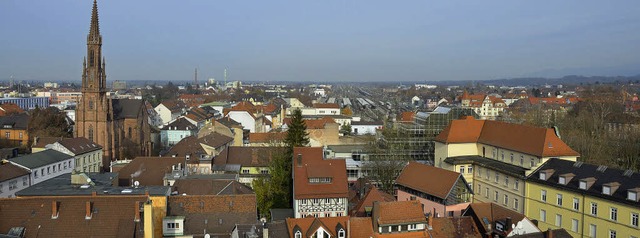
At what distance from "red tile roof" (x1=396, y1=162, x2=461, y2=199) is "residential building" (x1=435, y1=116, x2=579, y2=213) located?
6322 mm

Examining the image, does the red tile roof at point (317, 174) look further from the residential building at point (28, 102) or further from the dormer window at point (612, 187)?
the residential building at point (28, 102)

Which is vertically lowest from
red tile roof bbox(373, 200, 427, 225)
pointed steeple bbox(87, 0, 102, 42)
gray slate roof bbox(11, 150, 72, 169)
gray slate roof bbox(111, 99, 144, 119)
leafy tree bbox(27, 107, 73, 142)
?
red tile roof bbox(373, 200, 427, 225)

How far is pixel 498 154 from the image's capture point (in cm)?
4747

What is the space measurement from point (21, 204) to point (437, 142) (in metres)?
36.3

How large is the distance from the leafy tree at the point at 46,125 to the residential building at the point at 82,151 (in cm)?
1130

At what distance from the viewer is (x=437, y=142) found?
170 ft

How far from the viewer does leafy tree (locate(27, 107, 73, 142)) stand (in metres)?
66.2

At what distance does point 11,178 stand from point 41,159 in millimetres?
5782

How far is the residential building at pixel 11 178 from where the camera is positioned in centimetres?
4122

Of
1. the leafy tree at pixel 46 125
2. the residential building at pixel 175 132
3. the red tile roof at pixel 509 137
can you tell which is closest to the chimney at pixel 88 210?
the red tile roof at pixel 509 137

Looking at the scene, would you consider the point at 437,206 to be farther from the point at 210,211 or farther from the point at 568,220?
the point at 210,211

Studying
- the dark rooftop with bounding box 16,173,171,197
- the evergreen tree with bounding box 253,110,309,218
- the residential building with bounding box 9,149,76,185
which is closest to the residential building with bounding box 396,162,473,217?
the evergreen tree with bounding box 253,110,309,218

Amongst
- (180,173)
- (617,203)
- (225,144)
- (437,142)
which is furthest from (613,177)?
(225,144)

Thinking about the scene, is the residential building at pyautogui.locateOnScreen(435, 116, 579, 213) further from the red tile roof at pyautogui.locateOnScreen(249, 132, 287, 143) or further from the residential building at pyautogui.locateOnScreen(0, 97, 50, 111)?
the residential building at pyautogui.locateOnScreen(0, 97, 50, 111)
